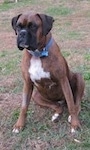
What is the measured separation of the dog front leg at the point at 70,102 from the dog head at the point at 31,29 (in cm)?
57

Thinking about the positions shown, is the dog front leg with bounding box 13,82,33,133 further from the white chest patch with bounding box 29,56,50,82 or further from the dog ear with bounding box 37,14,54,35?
the dog ear with bounding box 37,14,54,35

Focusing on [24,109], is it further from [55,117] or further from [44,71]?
[44,71]

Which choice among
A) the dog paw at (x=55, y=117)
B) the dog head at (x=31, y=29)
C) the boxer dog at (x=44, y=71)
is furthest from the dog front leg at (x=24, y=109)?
the dog head at (x=31, y=29)

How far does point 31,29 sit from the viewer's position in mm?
4219

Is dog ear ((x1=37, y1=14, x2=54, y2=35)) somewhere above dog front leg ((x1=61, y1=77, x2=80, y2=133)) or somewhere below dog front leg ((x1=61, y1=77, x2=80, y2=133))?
above

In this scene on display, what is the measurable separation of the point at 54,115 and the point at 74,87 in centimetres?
43

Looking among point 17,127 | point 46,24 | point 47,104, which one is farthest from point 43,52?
point 17,127

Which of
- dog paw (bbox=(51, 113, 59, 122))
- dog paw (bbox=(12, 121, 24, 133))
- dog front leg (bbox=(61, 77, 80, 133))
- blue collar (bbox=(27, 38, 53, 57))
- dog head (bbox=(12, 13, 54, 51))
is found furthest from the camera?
dog paw (bbox=(51, 113, 59, 122))

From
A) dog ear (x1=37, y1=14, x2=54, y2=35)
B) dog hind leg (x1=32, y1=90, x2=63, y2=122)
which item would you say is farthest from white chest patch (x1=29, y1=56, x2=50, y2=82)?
dog hind leg (x1=32, y1=90, x2=63, y2=122)

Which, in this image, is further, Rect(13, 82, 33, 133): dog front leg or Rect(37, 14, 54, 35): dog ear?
Rect(13, 82, 33, 133): dog front leg

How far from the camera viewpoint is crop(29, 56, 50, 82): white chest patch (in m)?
4.48

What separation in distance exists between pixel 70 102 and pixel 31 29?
967 millimetres

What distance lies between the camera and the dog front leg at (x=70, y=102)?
15.0 feet

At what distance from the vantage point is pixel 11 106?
5.35m
